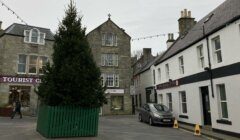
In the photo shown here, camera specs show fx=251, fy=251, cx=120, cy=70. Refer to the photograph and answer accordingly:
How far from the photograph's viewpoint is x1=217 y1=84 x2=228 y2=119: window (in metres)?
14.6

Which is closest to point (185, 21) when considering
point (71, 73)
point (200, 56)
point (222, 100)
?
point (200, 56)

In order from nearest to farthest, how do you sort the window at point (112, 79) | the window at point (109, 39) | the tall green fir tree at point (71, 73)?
the tall green fir tree at point (71, 73)
the window at point (112, 79)
the window at point (109, 39)

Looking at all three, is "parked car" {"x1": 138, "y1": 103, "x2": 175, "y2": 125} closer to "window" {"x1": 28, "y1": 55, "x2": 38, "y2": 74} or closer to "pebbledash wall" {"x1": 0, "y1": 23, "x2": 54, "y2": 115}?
"pebbledash wall" {"x1": 0, "y1": 23, "x2": 54, "y2": 115}

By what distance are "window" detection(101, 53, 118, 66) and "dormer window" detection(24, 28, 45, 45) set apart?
27.8ft

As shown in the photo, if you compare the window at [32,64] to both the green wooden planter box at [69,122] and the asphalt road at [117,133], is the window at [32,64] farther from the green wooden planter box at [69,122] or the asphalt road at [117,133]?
the green wooden planter box at [69,122]

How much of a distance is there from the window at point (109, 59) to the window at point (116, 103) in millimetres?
4694

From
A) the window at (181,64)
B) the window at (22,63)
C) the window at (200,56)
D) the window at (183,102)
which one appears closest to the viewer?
the window at (200,56)

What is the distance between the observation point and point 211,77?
15.8m

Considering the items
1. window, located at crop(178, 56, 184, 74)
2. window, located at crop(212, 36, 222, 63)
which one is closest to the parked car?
window, located at crop(178, 56, 184, 74)

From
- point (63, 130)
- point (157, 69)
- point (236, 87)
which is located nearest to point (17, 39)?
point (157, 69)

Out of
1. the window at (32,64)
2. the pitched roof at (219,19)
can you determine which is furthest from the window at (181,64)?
the window at (32,64)

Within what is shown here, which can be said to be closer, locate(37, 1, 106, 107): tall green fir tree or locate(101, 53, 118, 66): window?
locate(37, 1, 106, 107): tall green fir tree

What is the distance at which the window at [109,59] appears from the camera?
3444 cm

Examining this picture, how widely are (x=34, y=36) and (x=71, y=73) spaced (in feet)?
64.6
